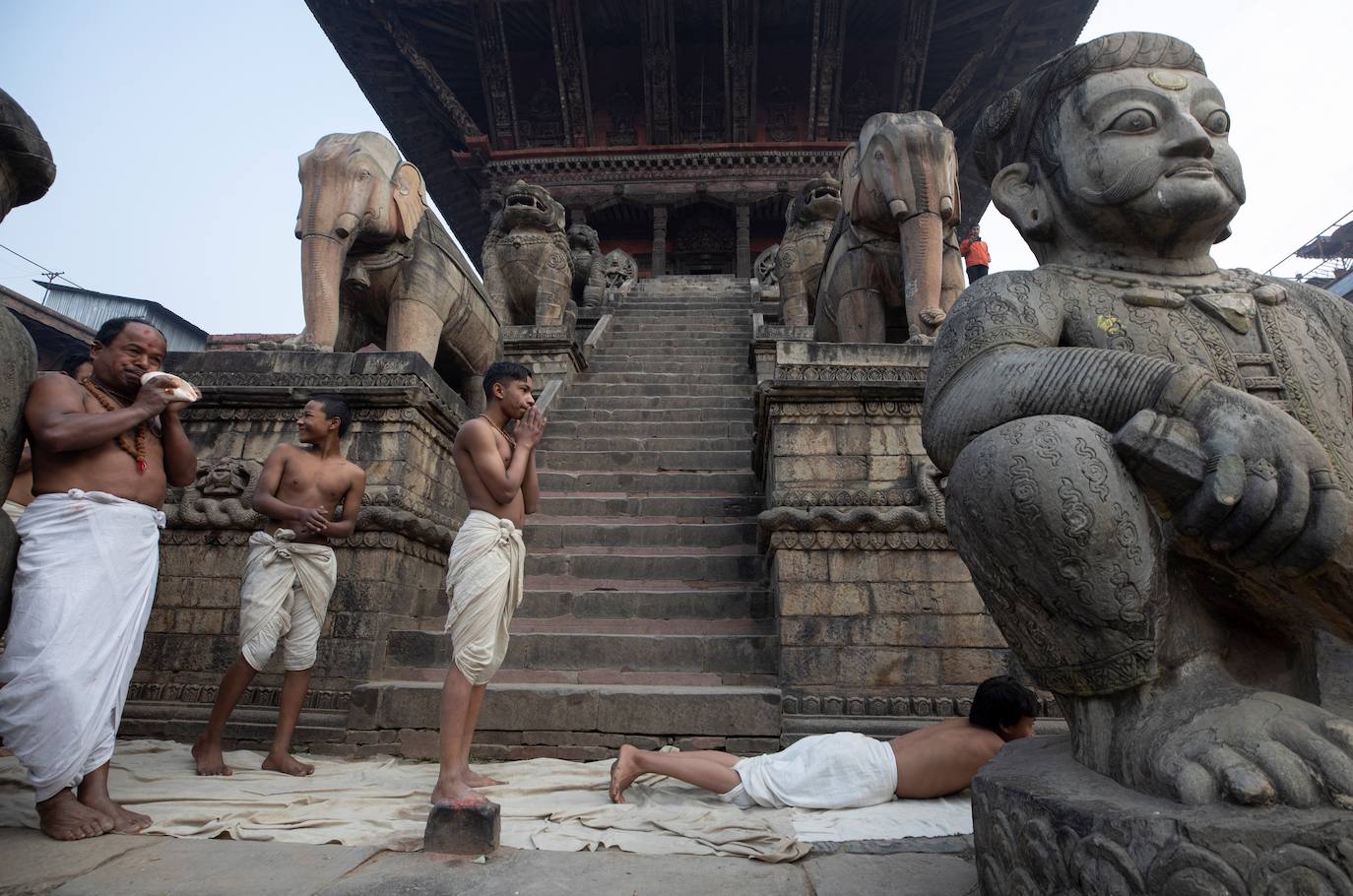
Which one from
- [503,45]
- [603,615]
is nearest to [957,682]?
[603,615]

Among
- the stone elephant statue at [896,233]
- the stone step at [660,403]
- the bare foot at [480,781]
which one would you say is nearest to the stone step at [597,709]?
the bare foot at [480,781]

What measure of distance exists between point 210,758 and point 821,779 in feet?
8.50

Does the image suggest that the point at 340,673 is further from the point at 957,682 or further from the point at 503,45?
the point at 503,45

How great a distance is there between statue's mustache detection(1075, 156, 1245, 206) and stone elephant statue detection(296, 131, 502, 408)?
4.36 meters

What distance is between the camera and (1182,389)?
1.44m

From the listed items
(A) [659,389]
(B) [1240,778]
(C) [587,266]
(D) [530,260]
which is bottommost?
(B) [1240,778]

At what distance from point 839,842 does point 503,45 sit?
20.2 meters

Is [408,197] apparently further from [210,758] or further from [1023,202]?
[1023,202]

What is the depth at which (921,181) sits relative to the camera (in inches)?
208

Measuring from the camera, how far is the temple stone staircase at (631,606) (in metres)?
3.62

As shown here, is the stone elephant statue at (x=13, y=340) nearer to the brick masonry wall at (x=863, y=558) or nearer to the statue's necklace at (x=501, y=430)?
the statue's necklace at (x=501, y=430)

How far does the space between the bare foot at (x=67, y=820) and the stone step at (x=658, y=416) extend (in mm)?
5283

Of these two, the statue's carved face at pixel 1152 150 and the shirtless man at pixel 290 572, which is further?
the shirtless man at pixel 290 572

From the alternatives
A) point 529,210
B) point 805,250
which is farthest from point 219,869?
point 805,250
